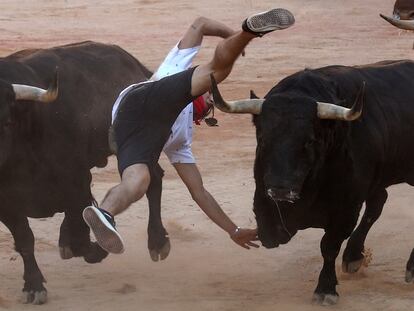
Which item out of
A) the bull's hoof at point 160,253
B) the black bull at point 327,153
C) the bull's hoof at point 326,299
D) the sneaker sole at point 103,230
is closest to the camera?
the sneaker sole at point 103,230

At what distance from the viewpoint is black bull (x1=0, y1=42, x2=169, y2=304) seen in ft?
28.4

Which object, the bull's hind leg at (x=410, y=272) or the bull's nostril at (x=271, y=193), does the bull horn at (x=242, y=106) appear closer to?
the bull's nostril at (x=271, y=193)

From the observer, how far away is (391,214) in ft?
35.7

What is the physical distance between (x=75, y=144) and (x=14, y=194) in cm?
66

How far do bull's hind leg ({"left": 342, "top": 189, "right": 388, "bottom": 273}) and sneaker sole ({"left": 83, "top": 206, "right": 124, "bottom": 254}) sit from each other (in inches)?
86.5

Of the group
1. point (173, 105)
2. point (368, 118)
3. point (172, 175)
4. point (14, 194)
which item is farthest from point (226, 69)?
point (172, 175)

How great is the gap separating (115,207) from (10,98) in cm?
119

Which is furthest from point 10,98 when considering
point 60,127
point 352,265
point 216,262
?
point 352,265

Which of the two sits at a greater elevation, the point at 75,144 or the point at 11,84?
the point at 11,84

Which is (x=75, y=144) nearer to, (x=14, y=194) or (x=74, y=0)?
(x=14, y=194)

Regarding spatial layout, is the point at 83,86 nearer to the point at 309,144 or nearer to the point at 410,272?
the point at 309,144

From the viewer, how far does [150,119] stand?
8336 millimetres

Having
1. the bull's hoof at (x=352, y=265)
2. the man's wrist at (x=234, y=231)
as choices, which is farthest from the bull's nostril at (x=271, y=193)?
the bull's hoof at (x=352, y=265)

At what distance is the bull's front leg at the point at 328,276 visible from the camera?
8367mm
